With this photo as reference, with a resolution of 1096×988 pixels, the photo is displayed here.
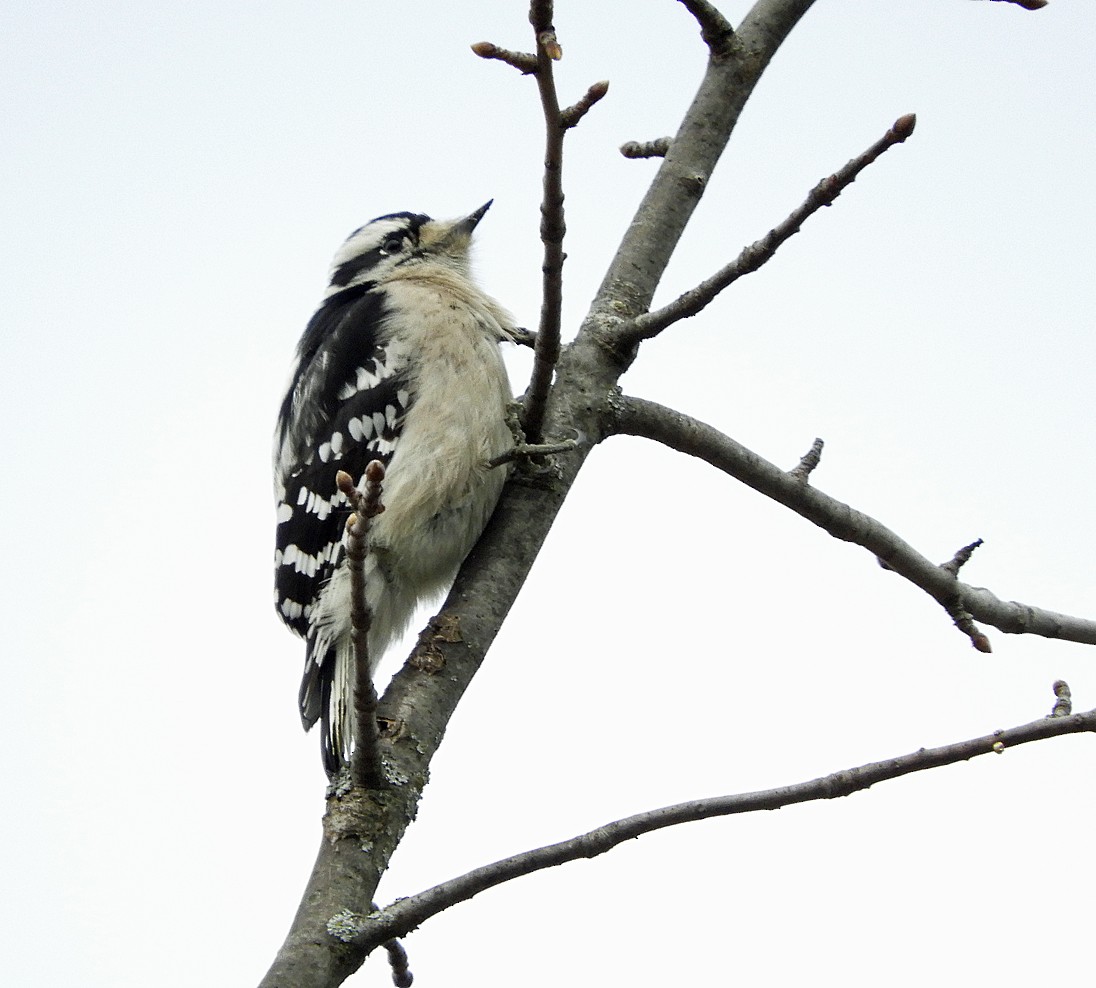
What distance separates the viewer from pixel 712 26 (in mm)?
3357

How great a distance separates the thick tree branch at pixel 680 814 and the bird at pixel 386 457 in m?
1.10

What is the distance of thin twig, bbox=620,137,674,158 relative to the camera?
11.9 ft

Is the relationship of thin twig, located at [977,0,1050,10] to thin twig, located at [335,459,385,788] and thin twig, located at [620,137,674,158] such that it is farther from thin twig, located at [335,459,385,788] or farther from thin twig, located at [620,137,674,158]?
thin twig, located at [335,459,385,788]

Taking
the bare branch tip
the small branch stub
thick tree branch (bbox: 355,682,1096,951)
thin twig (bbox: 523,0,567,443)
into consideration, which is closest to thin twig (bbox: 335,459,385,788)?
thick tree branch (bbox: 355,682,1096,951)

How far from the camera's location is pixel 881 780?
7.61ft

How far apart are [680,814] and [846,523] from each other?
1231mm

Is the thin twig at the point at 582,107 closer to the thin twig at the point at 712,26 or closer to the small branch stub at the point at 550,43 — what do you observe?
the small branch stub at the point at 550,43

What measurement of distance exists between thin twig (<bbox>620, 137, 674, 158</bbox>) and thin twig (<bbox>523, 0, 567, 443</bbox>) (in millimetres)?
1054

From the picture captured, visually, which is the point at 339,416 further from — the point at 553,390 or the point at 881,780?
the point at 881,780

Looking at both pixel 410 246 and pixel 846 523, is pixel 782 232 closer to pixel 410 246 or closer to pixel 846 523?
pixel 846 523

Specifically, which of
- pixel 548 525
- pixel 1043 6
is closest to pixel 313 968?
pixel 548 525

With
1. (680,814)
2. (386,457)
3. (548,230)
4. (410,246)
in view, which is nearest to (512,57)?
(548,230)

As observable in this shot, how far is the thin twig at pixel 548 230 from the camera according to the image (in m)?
2.04

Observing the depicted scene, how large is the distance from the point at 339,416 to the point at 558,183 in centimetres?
175
